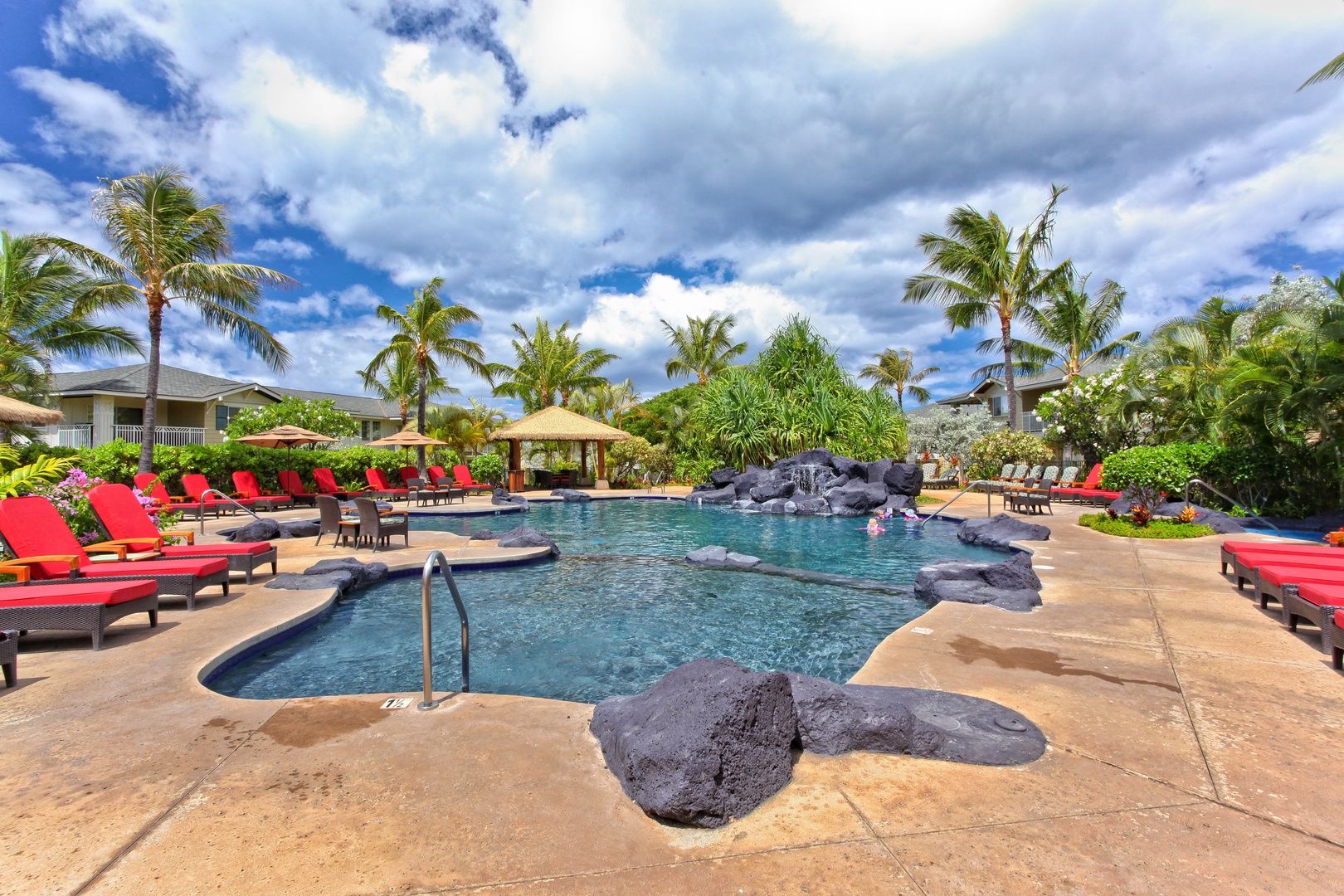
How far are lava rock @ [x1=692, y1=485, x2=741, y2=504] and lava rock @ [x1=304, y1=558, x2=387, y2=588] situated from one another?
1277cm

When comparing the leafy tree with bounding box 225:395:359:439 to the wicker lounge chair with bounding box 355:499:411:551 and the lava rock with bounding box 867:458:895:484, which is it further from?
the lava rock with bounding box 867:458:895:484

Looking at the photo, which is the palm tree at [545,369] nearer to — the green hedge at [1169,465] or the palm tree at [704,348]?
the palm tree at [704,348]

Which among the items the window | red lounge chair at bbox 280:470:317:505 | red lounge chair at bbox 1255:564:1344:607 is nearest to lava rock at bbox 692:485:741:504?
red lounge chair at bbox 280:470:317:505

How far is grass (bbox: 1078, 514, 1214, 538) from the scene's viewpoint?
33.4 feet

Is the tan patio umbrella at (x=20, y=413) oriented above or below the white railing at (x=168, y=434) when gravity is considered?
below

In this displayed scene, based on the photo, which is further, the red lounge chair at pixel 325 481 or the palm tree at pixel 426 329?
the palm tree at pixel 426 329

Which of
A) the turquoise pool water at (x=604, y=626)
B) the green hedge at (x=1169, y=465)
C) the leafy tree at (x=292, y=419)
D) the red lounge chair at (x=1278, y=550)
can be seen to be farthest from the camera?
the leafy tree at (x=292, y=419)

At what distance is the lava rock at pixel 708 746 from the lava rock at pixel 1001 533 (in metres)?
8.81

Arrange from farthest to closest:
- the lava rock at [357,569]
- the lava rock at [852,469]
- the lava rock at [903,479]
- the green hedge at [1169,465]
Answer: the lava rock at [852,469] < the lava rock at [903,479] < the green hedge at [1169,465] < the lava rock at [357,569]

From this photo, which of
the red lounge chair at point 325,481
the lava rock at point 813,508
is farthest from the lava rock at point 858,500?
the red lounge chair at point 325,481

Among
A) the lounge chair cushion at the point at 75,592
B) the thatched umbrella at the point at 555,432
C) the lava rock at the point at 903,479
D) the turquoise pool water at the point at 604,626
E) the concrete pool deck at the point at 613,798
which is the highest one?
the thatched umbrella at the point at 555,432

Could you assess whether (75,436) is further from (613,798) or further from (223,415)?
(613,798)

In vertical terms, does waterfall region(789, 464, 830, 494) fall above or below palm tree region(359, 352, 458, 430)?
below

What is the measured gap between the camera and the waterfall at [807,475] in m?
19.0
